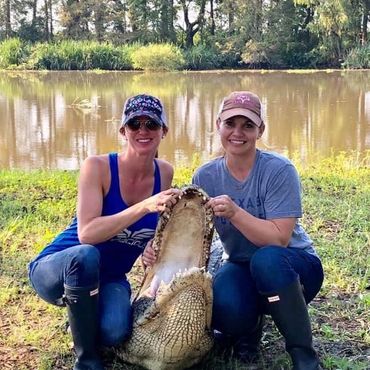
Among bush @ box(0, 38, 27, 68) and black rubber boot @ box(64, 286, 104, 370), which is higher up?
bush @ box(0, 38, 27, 68)

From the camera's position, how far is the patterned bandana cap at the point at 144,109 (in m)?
2.33

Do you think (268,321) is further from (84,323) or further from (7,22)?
(7,22)

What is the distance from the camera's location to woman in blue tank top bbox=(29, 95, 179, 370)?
2205mm

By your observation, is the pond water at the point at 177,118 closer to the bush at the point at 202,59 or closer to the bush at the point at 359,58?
the bush at the point at 359,58

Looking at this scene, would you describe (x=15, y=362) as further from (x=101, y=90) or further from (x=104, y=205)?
(x=101, y=90)

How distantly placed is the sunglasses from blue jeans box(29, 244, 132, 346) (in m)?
0.51

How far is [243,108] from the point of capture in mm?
2309

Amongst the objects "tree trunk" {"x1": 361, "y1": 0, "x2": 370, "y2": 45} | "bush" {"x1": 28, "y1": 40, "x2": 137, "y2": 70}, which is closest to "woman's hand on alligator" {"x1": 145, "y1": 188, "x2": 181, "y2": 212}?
"bush" {"x1": 28, "y1": 40, "x2": 137, "y2": 70}

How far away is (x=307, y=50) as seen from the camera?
3306 cm

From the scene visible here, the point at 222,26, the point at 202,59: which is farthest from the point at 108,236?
the point at 222,26

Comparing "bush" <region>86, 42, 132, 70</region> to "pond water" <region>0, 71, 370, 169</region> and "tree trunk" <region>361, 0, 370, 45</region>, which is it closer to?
"pond water" <region>0, 71, 370, 169</region>

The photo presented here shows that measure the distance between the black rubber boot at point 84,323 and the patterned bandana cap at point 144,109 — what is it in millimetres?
697

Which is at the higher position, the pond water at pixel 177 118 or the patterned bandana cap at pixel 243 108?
the patterned bandana cap at pixel 243 108

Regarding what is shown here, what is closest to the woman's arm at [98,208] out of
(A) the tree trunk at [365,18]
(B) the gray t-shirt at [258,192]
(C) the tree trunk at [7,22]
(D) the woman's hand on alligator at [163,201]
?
(D) the woman's hand on alligator at [163,201]
